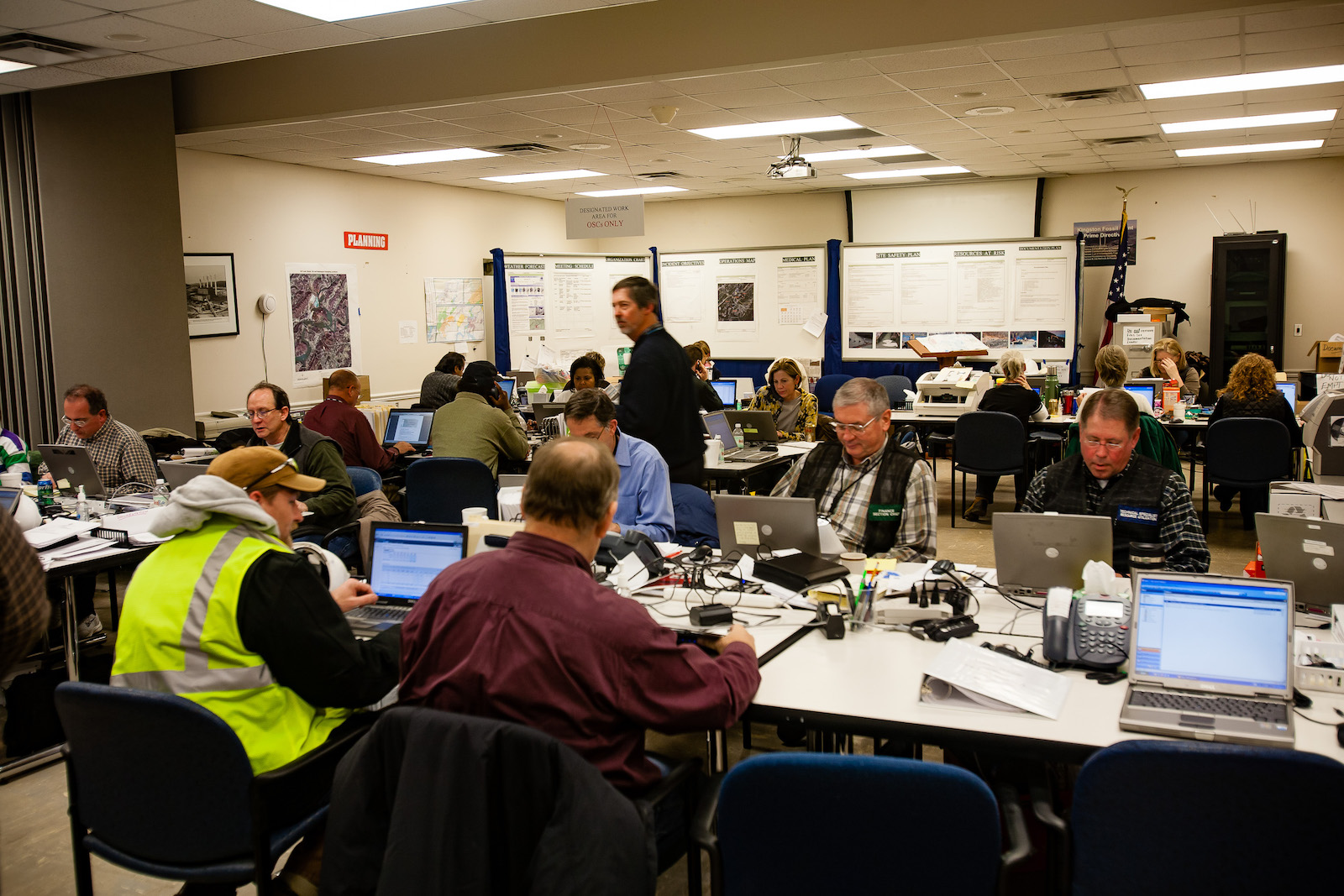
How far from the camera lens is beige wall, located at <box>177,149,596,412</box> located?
26.1 ft

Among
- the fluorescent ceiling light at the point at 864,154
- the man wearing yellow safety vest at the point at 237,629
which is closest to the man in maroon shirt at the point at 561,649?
the man wearing yellow safety vest at the point at 237,629

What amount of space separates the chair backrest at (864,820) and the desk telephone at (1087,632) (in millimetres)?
892

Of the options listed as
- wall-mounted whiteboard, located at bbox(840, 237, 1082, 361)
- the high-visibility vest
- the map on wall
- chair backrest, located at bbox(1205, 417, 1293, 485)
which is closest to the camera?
the high-visibility vest

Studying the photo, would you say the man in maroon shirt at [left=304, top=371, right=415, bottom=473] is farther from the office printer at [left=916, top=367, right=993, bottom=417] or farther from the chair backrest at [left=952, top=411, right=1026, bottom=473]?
the office printer at [left=916, top=367, right=993, bottom=417]

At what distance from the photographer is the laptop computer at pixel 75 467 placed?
4.61m

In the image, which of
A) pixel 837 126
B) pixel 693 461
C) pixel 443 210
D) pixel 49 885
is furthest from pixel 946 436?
pixel 49 885

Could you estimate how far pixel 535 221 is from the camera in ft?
39.4

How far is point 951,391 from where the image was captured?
8062 millimetres

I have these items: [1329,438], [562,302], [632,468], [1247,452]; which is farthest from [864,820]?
[562,302]

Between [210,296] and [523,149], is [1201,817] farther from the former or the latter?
[210,296]

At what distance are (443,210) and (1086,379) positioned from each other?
759 cm

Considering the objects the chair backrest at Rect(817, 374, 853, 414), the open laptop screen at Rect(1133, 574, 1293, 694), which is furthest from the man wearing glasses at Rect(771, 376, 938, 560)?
the chair backrest at Rect(817, 374, 853, 414)

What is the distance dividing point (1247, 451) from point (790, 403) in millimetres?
3047

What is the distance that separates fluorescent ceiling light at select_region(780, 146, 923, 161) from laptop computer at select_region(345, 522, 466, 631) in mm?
6696
